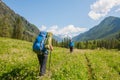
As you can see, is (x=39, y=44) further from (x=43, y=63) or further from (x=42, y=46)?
(x=43, y=63)

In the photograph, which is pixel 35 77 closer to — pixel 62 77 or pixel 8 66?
pixel 62 77

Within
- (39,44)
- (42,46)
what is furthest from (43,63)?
(39,44)

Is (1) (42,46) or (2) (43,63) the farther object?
(2) (43,63)

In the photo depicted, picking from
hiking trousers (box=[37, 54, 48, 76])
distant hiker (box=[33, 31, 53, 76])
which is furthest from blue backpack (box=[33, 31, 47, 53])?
hiking trousers (box=[37, 54, 48, 76])

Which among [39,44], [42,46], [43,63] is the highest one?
[39,44]

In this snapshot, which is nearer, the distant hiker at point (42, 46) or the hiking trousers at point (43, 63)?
the distant hiker at point (42, 46)

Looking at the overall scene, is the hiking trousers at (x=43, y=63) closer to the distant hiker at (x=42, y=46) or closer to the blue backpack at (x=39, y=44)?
the distant hiker at (x=42, y=46)

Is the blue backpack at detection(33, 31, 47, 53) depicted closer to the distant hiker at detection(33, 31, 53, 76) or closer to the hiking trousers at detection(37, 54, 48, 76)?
the distant hiker at detection(33, 31, 53, 76)

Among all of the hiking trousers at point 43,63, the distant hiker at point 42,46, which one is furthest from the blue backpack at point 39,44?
the hiking trousers at point 43,63

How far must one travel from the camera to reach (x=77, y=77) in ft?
60.5

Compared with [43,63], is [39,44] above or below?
above

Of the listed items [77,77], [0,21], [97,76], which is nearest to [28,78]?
[77,77]

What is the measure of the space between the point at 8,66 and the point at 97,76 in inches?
286

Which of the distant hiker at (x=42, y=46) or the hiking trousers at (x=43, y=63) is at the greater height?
the distant hiker at (x=42, y=46)
